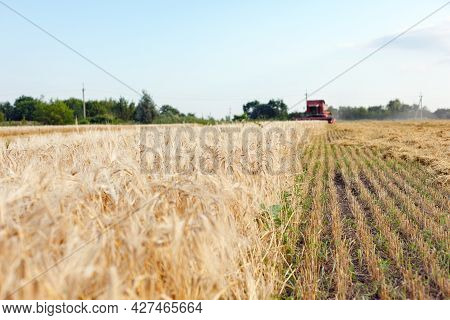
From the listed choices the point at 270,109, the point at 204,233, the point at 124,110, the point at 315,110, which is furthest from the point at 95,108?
the point at 204,233

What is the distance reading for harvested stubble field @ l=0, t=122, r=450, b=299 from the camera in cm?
201

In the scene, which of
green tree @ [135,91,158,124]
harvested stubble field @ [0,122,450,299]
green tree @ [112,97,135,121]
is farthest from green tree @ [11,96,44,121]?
harvested stubble field @ [0,122,450,299]

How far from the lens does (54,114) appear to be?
5366 cm

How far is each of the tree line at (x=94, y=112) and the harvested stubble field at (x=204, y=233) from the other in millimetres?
27992

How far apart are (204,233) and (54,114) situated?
2226 inches

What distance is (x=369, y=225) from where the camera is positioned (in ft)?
18.2

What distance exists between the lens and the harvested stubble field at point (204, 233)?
6.59 feet

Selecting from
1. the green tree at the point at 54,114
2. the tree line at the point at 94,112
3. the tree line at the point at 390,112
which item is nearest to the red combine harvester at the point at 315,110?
the tree line at the point at 94,112

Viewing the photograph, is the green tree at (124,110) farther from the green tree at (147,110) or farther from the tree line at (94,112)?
the green tree at (147,110)

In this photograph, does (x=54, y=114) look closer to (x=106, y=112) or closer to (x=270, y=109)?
(x=106, y=112)

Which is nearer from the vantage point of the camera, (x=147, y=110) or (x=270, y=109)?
(x=147, y=110)

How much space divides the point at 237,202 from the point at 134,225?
4.89 ft

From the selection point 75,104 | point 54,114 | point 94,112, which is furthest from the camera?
point 75,104

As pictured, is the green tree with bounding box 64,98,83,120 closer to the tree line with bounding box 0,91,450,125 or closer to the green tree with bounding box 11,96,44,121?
the tree line with bounding box 0,91,450,125
